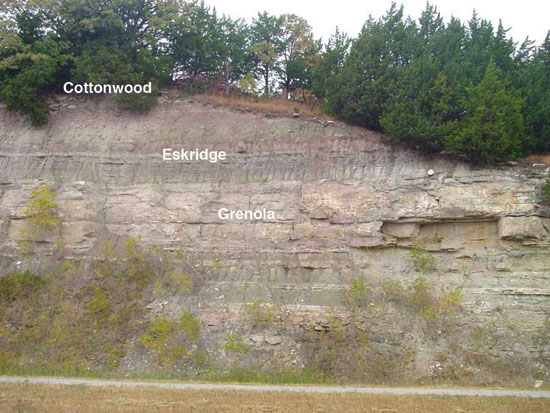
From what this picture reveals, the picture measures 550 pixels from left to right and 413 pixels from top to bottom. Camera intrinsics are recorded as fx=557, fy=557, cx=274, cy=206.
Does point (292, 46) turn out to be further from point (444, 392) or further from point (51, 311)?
point (444, 392)

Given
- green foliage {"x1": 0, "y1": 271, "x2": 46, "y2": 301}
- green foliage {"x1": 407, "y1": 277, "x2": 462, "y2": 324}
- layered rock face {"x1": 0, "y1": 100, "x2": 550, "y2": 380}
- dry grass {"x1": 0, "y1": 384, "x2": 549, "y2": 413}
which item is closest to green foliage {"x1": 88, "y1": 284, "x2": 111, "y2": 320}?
layered rock face {"x1": 0, "y1": 100, "x2": 550, "y2": 380}

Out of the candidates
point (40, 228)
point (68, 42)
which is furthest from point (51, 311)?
point (68, 42)

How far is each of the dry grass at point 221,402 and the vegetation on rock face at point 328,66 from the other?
11.0m

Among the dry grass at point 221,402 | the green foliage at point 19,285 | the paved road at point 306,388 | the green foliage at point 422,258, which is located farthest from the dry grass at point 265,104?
the dry grass at point 221,402

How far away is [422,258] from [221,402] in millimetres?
11108

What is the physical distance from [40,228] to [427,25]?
19.8 m

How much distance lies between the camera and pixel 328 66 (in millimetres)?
26750

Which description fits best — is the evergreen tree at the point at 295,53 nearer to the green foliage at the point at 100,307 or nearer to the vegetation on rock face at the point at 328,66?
the vegetation on rock face at the point at 328,66

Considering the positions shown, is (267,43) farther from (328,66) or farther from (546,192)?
(546,192)

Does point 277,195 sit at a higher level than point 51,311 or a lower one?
higher

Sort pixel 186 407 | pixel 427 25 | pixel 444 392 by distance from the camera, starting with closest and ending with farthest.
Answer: pixel 186 407 < pixel 444 392 < pixel 427 25

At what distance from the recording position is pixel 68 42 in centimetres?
2653

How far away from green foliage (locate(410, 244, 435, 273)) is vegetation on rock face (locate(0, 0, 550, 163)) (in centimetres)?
421

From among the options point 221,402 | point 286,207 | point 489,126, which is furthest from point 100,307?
point 489,126
